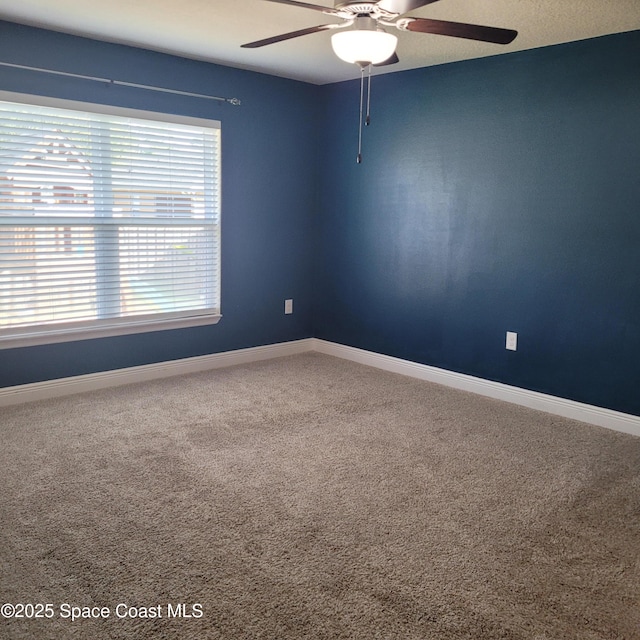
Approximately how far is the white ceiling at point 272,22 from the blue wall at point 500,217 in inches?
10.5

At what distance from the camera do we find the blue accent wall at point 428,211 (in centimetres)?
350

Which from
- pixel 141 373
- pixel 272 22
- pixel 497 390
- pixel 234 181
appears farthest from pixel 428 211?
pixel 141 373

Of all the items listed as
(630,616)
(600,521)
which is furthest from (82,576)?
(600,521)

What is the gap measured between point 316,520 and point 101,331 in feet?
7.54

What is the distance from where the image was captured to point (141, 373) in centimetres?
432

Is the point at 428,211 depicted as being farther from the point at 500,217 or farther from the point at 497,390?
the point at 497,390

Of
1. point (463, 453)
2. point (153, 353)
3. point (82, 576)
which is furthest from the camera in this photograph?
point (153, 353)

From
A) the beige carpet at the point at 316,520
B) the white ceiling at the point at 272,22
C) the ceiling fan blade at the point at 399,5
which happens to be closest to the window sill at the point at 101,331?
the beige carpet at the point at 316,520

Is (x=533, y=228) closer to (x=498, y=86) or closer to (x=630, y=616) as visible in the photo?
(x=498, y=86)

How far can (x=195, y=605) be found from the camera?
6.29 ft

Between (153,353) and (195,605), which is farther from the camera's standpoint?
(153,353)

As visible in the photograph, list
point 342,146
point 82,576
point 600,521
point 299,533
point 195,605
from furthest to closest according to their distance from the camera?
point 342,146
point 600,521
point 299,533
point 82,576
point 195,605

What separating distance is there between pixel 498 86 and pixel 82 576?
3.60m

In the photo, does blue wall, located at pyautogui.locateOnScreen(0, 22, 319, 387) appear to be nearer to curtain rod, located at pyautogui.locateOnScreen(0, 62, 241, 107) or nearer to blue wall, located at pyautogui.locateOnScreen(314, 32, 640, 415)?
curtain rod, located at pyautogui.locateOnScreen(0, 62, 241, 107)
